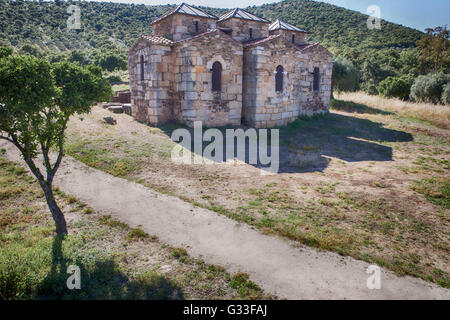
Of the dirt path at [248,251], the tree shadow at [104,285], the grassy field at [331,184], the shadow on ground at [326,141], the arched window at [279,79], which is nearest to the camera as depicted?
the tree shadow at [104,285]

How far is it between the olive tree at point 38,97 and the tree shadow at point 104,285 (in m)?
1.76

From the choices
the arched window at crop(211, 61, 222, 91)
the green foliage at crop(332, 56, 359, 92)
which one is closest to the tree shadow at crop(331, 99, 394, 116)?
the green foliage at crop(332, 56, 359, 92)

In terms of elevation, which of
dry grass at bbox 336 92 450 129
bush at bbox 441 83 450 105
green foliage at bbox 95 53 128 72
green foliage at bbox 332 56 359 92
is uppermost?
green foliage at bbox 95 53 128 72

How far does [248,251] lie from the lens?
5883 mm

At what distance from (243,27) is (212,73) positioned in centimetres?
484

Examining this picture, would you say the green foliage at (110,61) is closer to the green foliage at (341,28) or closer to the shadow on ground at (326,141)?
the shadow on ground at (326,141)

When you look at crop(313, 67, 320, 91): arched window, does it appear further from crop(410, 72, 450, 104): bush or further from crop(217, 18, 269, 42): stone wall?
crop(410, 72, 450, 104): bush

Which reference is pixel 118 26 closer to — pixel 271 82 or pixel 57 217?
pixel 271 82

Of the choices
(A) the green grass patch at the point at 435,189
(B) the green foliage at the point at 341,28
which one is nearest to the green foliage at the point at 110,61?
(B) the green foliage at the point at 341,28

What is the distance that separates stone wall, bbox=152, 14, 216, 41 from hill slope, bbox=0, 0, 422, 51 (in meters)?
34.3

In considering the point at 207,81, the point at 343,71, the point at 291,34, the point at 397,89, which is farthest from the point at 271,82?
the point at 397,89

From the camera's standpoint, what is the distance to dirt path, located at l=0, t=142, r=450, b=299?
4.83 m

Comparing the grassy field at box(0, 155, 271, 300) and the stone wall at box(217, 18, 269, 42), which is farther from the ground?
the stone wall at box(217, 18, 269, 42)

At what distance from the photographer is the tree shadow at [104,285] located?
4.66 m
